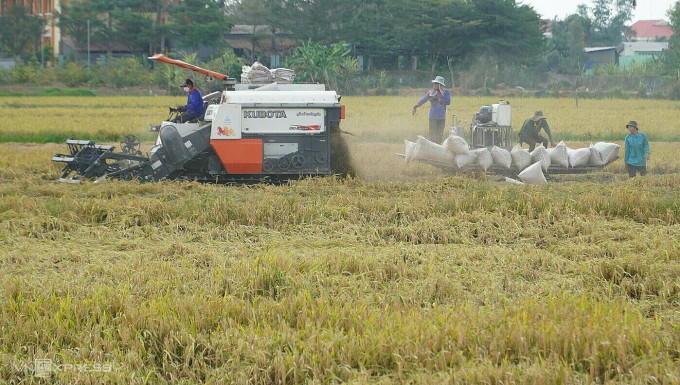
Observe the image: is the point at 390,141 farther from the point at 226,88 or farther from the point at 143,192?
the point at 143,192

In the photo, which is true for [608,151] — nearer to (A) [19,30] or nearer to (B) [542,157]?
(B) [542,157]

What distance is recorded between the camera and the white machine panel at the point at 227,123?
10758mm

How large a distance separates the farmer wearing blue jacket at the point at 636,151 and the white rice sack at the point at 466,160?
7.26ft

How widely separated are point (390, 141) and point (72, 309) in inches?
511

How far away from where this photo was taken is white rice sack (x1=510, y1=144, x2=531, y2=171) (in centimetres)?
1180

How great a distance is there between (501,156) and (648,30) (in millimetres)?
104024

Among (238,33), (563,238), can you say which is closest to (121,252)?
(563,238)

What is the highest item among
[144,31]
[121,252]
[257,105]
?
[144,31]

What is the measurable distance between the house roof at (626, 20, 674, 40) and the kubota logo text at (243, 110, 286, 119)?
92.5 m

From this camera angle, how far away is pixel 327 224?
8258 mm

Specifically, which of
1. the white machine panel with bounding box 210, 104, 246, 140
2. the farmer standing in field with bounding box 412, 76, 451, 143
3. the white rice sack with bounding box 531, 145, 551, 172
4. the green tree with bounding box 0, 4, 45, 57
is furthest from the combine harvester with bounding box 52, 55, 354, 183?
the green tree with bounding box 0, 4, 45, 57

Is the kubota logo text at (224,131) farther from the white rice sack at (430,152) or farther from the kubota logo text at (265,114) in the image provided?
the white rice sack at (430,152)

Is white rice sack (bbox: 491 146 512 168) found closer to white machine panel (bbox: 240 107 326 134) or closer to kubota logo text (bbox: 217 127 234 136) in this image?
white machine panel (bbox: 240 107 326 134)

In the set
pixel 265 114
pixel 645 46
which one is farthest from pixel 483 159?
pixel 645 46
